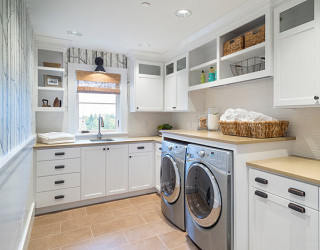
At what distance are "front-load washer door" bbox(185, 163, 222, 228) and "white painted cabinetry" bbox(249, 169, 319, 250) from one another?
0.95 feet

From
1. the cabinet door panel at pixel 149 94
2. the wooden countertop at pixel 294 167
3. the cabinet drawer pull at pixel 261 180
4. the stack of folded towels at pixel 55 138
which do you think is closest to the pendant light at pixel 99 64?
the cabinet door panel at pixel 149 94

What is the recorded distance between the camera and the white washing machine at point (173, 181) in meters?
2.33

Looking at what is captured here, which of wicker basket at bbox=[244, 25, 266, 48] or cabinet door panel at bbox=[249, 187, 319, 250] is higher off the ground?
wicker basket at bbox=[244, 25, 266, 48]

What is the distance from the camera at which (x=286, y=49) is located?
178 cm

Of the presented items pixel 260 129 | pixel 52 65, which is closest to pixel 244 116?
pixel 260 129

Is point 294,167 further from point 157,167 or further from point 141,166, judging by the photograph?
point 141,166

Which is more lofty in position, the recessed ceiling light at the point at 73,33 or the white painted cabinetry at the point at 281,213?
the recessed ceiling light at the point at 73,33

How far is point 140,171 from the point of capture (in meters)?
3.38

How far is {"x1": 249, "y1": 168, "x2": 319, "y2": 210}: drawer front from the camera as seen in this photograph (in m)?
1.26

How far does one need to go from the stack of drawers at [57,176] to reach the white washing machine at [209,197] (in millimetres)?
1659

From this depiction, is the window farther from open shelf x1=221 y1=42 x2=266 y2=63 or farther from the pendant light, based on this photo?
open shelf x1=221 y1=42 x2=266 y2=63

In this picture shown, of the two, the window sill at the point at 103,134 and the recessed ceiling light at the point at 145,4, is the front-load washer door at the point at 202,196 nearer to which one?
the recessed ceiling light at the point at 145,4

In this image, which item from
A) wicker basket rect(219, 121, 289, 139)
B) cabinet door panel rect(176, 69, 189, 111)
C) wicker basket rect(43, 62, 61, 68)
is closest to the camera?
wicker basket rect(219, 121, 289, 139)

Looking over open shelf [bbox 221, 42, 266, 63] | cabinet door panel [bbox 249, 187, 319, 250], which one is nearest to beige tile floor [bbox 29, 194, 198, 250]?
cabinet door panel [bbox 249, 187, 319, 250]
